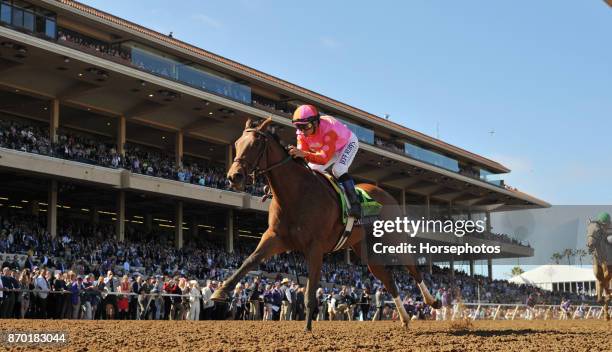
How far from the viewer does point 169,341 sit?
275 inches

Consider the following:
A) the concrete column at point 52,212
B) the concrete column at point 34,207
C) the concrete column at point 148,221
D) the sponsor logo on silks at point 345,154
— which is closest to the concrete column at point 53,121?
the concrete column at point 52,212

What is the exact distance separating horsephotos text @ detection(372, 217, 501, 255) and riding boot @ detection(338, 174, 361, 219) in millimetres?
863

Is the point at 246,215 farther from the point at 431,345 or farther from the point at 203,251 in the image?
the point at 431,345

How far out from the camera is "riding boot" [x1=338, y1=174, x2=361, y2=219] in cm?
903

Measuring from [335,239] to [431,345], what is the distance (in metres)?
2.35

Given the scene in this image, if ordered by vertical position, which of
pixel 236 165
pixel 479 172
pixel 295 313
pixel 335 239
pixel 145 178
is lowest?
pixel 295 313

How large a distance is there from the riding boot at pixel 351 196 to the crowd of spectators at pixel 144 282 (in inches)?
229

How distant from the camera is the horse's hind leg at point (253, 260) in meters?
7.68

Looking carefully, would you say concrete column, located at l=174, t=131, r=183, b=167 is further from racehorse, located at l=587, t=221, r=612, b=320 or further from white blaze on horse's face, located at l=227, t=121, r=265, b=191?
white blaze on horse's face, located at l=227, t=121, r=265, b=191

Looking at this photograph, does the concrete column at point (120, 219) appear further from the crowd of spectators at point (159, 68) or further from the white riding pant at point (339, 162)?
the white riding pant at point (339, 162)

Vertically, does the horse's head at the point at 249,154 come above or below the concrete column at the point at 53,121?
below

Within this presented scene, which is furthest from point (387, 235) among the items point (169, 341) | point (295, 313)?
point (295, 313)

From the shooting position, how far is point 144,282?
2050 cm

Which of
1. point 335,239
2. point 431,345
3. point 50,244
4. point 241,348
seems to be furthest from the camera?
point 50,244
